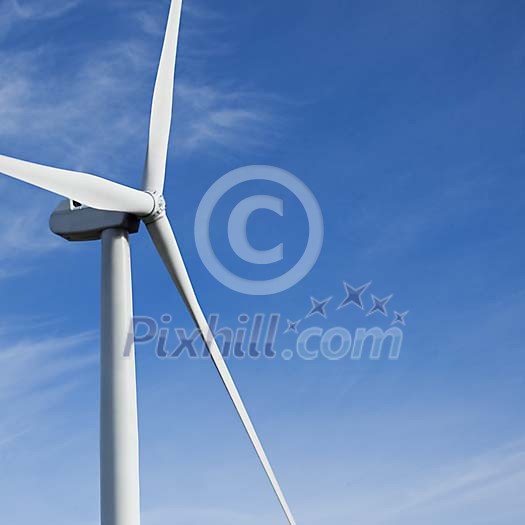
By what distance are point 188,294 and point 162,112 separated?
5362 mm

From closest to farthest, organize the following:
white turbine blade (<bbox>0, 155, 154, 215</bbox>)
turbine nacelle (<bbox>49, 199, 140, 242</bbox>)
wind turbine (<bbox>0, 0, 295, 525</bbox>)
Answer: white turbine blade (<bbox>0, 155, 154, 215</bbox>)
wind turbine (<bbox>0, 0, 295, 525</bbox>)
turbine nacelle (<bbox>49, 199, 140, 242</bbox>)

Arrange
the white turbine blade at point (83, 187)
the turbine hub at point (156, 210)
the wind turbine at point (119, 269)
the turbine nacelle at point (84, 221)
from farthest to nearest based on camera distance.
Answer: the turbine hub at point (156, 210)
the turbine nacelle at point (84, 221)
the wind turbine at point (119, 269)
the white turbine blade at point (83, 187)

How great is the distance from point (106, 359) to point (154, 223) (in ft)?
12.9

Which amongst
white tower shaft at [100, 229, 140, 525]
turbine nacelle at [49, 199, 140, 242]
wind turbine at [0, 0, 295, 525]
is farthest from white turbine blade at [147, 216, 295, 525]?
white tower shaft at [100, 229, 140, 525]

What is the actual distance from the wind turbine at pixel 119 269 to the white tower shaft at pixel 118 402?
0.02 metres

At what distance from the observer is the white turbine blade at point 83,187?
19.0 m

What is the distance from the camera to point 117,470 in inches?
806

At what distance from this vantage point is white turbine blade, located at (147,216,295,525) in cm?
2272

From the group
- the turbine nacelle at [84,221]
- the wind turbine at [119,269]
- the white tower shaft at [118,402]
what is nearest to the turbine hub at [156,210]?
Result: the wind turbine at [119,269]

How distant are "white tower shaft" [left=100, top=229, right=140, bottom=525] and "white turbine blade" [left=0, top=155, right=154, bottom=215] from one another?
1299 millimetres

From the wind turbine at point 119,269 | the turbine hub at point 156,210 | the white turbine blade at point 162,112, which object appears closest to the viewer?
the wind turbine at point 119,269

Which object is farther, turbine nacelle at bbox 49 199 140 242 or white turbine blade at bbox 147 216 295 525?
white turbine blade at bbox 147 216 295 525

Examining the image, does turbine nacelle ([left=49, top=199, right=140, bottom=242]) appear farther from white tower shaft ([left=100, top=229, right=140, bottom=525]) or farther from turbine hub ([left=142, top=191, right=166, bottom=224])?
white tower shaft ([left=100, top=229, right=140, bottom=525])

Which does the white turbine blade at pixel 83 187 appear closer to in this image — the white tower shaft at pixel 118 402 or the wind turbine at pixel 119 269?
the wind turbine at pixel 119 269
